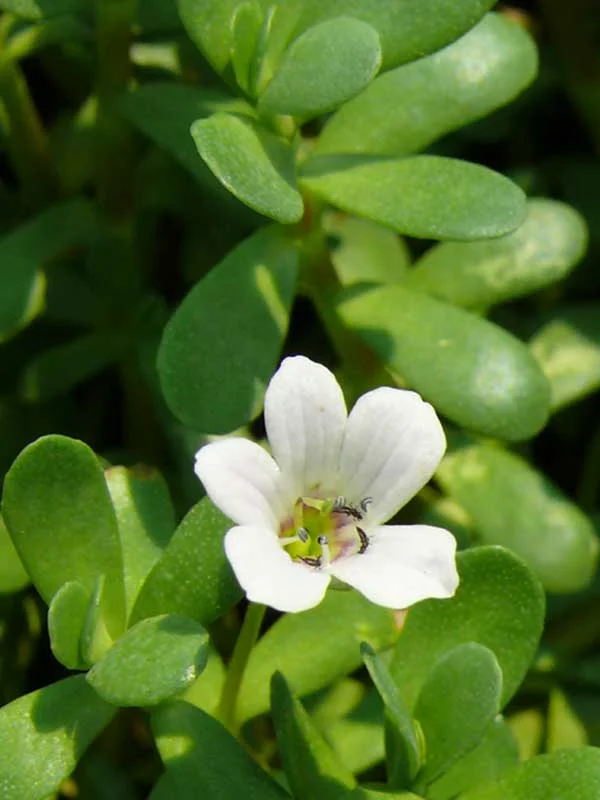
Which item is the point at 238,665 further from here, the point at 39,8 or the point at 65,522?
the point at 39,8

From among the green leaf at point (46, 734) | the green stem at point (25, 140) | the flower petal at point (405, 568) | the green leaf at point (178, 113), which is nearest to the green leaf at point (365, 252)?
the green leaf at point (178, 113)

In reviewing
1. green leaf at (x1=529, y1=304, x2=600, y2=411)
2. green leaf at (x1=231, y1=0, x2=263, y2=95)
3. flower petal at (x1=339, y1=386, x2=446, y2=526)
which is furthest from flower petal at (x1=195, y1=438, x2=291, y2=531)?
green leaf at (x1=529, y1=304, x2=600, y2=411)

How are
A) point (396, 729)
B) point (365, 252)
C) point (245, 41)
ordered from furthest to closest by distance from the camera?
point (365, 252)
point (245, 41)
point (396, 729)

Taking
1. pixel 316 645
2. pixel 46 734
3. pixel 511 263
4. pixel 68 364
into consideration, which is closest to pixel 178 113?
pixel 68 364

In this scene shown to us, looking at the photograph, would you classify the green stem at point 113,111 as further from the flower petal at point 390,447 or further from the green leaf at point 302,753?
the green leaf at point 302,753

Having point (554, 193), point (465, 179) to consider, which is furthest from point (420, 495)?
point (554, 193)

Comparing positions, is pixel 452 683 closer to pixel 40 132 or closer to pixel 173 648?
pixel 173 648
